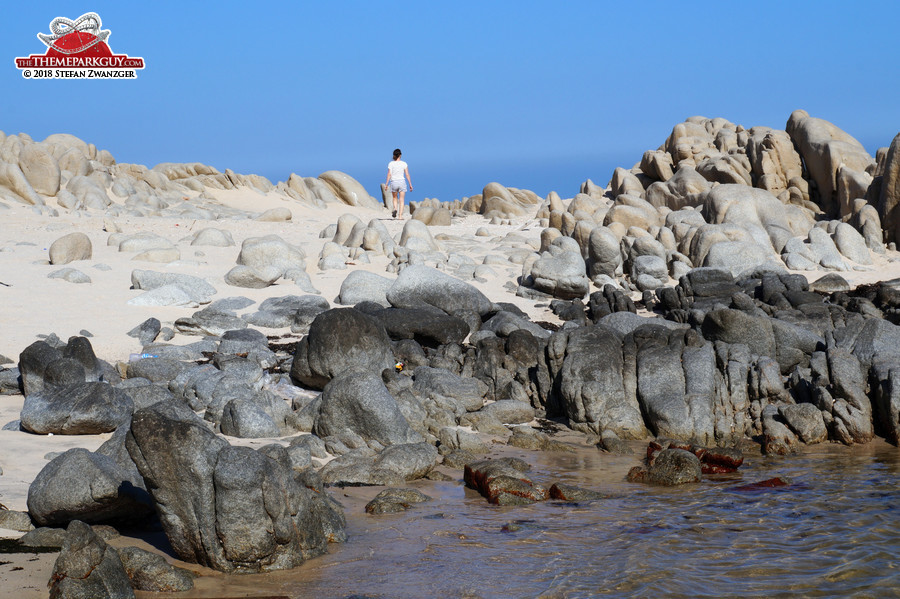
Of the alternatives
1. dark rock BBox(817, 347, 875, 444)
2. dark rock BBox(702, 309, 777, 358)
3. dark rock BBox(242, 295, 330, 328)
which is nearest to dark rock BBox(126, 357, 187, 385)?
dark rock BBox(242, 295, 330, 328)

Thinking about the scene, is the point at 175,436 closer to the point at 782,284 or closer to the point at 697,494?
the point at 697,494

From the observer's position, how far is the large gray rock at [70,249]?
1711 centimetres

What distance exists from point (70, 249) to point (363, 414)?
35.0 ft

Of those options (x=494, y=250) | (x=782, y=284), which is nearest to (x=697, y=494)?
(x=782, y=284)

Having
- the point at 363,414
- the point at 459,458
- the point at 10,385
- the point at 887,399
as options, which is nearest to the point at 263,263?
the point at 10,385

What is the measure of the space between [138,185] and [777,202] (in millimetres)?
24780

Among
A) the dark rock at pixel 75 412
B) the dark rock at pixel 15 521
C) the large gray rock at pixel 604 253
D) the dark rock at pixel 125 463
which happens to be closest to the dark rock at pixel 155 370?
the dark rock at pixel 75 412

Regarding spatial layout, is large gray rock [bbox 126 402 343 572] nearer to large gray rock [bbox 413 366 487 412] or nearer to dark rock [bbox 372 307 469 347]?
large gray rock [bbox 413 366 487 412]

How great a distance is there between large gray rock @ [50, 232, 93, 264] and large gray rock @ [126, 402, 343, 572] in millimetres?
12809

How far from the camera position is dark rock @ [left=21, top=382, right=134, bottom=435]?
867 cm

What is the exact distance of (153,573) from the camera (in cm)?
549

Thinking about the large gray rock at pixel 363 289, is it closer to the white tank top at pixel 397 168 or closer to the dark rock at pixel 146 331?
the dark rock at pixel 146 331

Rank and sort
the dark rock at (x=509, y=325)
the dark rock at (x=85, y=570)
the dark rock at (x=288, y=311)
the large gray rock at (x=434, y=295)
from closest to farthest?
the dark rock at (x=85, y=570) → the dark rock at (x=509, y=325) → the dark rock at (x=288, y=311) → the large gray rock at (x=434, y=295)

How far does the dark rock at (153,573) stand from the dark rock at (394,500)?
7.10 ft
